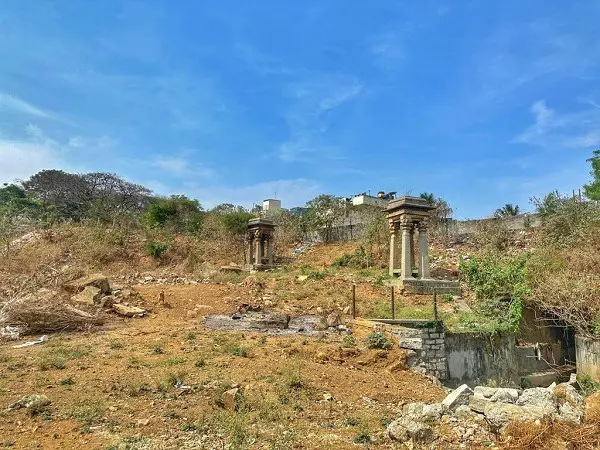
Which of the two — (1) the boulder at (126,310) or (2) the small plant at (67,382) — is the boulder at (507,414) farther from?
(1) the boulder at (126,310)

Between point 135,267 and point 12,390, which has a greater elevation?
point 135,267

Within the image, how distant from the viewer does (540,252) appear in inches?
562

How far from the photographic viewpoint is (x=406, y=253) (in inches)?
581

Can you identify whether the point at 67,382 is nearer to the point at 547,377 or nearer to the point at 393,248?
the point at 547,377

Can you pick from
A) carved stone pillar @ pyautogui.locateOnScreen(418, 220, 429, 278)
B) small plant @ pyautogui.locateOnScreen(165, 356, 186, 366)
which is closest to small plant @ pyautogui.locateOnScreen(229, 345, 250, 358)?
small plant @ pyautogui.locateOnScreen(165, 356, 186, 366)

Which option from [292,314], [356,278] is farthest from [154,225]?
[292,314]

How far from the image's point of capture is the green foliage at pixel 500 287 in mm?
10344

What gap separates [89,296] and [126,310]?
1067mm

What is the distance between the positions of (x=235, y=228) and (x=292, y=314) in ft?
45.7

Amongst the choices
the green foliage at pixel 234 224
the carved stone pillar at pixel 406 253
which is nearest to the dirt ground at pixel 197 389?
the carved stone pillar at pixel 406 253

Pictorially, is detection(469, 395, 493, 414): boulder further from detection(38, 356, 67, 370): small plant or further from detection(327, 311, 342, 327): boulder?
detection(38, 356, 67, 370): small plant

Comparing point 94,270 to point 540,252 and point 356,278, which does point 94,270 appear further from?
point 540,252

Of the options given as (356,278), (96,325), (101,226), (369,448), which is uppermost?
(101,226)

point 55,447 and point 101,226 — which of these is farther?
point 101,226
